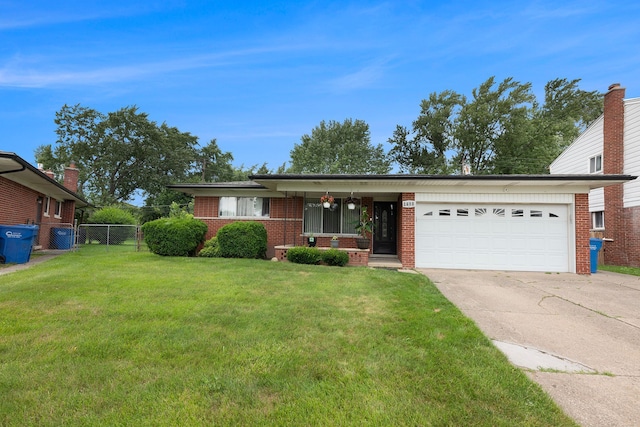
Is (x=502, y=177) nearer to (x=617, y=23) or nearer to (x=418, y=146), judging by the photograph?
(x=617, y=23)

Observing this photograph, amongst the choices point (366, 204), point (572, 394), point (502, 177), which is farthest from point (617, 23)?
point (572, 394)

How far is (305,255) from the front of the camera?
31.5 feet

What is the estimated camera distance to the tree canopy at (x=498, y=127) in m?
25.4

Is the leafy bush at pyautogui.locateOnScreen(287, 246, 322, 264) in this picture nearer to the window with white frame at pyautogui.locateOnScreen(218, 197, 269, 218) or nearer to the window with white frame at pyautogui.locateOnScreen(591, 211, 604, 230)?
the window with white frame at pyautogui.locateOnScreen(218, 197, 269, 218)

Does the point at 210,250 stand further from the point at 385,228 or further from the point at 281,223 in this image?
the point at 385,228

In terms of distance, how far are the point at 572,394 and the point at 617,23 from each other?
14.5 meters

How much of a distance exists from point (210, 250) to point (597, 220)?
16.7m

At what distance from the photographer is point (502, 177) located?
29.1 feet

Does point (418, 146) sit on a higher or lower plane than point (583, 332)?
higher

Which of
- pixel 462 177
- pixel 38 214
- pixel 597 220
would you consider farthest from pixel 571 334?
pixel 38 214

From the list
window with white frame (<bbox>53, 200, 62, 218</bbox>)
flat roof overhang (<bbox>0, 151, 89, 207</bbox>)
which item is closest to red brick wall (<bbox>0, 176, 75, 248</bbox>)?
flat roof overhang (<bbox>0, 151, 89, 207</bbox>)

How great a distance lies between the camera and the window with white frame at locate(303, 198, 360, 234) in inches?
453

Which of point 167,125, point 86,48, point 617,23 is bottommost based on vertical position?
point 86,48

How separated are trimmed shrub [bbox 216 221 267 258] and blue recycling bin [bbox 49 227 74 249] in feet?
29.3
